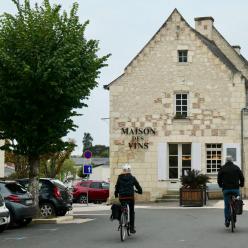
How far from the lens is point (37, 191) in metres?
21.9

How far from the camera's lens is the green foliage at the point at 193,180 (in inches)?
1166

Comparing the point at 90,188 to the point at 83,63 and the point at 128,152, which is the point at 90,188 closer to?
the point at 128,152

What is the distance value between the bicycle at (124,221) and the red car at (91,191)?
25.0 metres

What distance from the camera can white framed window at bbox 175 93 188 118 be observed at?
36.0m

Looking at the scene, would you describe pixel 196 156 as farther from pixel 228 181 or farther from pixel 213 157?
pixel 228 181

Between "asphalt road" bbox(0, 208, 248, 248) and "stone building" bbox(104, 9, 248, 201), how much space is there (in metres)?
14.8

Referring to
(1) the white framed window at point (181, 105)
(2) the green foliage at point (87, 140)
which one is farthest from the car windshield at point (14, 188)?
(2) the green foliage at point (87, 140)

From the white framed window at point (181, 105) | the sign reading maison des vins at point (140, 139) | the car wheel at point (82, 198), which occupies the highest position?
the white framed window at point (181, 105)

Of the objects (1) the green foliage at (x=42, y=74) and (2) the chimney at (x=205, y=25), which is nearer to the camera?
(1) the green foliage at (x=42, y=74)

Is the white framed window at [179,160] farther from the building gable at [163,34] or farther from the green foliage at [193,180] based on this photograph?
the green foliage at [193,180]

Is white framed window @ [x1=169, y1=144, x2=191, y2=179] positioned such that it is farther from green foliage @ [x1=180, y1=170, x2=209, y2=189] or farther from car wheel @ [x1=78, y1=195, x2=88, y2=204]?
car wheel @ [x1=78, y1=195, x2=88, y2=204]

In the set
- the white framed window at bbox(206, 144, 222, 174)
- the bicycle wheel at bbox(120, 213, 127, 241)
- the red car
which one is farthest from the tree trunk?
the red car

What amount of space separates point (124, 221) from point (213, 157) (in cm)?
2154

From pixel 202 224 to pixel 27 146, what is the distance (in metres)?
6.65
